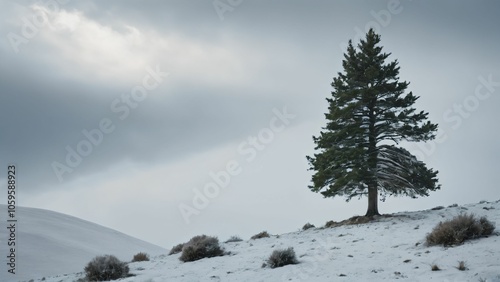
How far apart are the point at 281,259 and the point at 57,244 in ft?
57.7

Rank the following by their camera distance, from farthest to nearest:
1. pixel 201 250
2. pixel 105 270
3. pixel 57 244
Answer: pixel 57 244, pixel 201 250, pixel 105 270

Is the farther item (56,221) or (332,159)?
(56,221)

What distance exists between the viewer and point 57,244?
2280 centimetres

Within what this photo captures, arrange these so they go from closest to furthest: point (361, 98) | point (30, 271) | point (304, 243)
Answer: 1. point (304, 243)
2. point (30, 271)
3. point (361, 98)

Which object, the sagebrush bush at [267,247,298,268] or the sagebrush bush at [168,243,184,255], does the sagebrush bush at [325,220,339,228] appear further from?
the sagebrush bush at [267,247,298,268]

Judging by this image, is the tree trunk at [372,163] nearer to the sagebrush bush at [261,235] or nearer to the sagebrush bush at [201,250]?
the sagebrush bush at [261,235]

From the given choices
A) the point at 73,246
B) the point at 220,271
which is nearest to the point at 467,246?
the point at 220,271

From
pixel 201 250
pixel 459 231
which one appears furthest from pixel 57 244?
pixel 459 231

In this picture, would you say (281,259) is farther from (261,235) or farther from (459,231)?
(261,235)

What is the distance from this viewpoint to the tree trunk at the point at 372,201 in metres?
21.3

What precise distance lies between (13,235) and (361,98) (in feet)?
72.0

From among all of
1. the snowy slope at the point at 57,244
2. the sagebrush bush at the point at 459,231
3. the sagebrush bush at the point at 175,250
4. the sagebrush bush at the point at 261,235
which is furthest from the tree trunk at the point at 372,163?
the snowy slope at the point at 57,244

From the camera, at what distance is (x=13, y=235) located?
826 inches

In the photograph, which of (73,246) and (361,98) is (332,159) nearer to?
(361,98)
